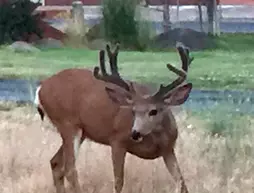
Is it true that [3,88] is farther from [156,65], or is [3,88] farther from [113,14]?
[113,14]

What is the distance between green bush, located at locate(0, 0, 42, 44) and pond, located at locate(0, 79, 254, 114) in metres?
7.62

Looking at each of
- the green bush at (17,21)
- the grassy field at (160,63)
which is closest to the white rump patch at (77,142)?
the grassy field at (160,63)

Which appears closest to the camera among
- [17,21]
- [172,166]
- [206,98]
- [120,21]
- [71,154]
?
[172,166]

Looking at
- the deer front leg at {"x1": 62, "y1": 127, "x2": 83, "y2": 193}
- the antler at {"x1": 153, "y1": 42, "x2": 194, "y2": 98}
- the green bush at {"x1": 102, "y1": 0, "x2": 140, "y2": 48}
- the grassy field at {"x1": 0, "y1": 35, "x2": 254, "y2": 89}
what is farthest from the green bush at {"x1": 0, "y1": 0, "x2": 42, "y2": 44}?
the antler at {"x1": 153, "y1": 42, "x2": 194, "y2": 98}

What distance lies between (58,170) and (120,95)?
110cm

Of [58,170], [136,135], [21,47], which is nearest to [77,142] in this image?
[58,170]

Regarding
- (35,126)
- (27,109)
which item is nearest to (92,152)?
(35,126)

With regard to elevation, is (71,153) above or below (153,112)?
below

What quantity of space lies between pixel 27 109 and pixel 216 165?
209 inches

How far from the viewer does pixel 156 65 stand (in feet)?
62.1

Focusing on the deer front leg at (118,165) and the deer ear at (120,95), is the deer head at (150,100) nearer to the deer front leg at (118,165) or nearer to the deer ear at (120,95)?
the deer ear at (120,95)

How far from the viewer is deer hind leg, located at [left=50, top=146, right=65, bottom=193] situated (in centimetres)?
852

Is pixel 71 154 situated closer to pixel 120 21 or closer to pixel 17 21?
pixel 120 21

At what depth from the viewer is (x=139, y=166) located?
8.72 m
